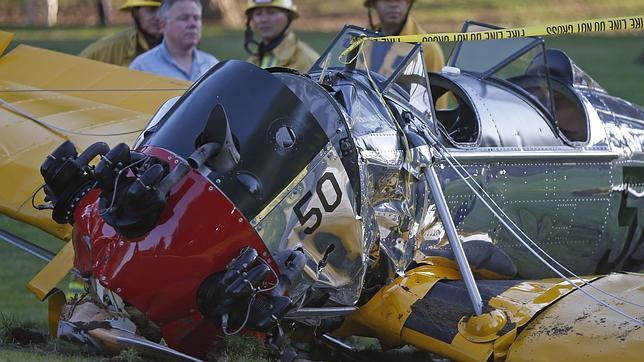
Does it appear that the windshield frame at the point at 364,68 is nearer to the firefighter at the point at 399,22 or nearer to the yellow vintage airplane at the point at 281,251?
the yellow vintage airplane at the point at 281,251

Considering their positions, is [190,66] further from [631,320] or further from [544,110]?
[631,320]

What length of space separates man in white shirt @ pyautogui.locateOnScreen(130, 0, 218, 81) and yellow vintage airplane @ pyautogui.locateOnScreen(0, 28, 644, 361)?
3.55 metres

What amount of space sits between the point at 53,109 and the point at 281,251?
10.1 feet

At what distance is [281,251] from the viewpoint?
5.97 m

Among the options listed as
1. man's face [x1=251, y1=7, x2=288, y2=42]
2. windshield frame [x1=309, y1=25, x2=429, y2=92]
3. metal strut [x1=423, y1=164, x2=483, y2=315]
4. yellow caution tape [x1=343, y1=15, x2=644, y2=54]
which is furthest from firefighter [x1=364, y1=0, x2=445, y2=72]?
metal strut [x1=423, y1=164, x2=483, y2=315]

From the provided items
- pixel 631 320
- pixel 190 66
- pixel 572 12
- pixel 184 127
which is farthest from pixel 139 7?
pixel 572 12

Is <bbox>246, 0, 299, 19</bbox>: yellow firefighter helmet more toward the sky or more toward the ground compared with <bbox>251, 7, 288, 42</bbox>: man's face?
more toward the sky

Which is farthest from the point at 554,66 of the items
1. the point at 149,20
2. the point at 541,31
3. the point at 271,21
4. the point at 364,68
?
the point at 149,20

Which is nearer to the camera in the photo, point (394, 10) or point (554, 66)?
point (554, 66)

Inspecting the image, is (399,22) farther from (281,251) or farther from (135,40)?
(281,251)

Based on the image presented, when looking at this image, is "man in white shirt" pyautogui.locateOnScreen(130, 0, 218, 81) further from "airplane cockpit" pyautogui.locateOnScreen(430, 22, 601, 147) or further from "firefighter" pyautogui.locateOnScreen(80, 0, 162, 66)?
"airplane cockpit" pyautogui.locateOnScreen(430, 22, 601, 147)

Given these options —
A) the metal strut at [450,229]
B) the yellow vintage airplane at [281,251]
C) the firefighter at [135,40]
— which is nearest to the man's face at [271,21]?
the firefighter at [135,40]

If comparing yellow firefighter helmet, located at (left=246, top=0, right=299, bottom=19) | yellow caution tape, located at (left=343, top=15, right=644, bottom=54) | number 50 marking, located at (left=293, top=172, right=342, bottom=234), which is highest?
yellow caution tape, located at (left=343, top=15, right=644, bottom=54)

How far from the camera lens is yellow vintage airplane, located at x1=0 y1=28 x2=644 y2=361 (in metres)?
5.73
